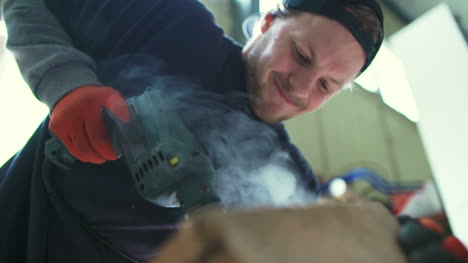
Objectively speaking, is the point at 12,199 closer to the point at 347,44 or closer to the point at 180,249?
the point at 180,249

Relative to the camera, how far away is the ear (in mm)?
858

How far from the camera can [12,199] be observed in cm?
62

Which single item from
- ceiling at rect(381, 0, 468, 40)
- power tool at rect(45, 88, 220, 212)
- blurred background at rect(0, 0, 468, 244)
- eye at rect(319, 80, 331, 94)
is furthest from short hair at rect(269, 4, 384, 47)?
ceiling at rect(381, 0, 468, 40)

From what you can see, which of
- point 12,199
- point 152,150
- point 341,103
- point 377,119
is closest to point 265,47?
point 152,150

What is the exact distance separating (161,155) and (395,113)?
9.14 feet

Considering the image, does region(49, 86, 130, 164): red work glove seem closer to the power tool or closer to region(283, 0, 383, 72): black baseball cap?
the power tool

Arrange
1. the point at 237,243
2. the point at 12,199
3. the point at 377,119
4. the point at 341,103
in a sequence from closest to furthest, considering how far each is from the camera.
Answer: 1. the point at 237,243
2. the point at 12,199
3. the point at 341,103
4. the point at 377,119

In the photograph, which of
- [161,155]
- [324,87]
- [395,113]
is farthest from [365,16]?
[395,113]

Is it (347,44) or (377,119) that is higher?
(347,44)

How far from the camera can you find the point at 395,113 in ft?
9.43

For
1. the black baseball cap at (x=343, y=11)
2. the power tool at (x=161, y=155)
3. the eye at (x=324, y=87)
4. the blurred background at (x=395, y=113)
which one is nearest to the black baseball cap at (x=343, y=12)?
the black baseball cap at (x=343, y=11)

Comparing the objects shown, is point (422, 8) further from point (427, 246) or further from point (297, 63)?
point (427, 246)

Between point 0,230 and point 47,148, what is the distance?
0.17m

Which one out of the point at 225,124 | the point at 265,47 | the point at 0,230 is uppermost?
the point at 265,47
